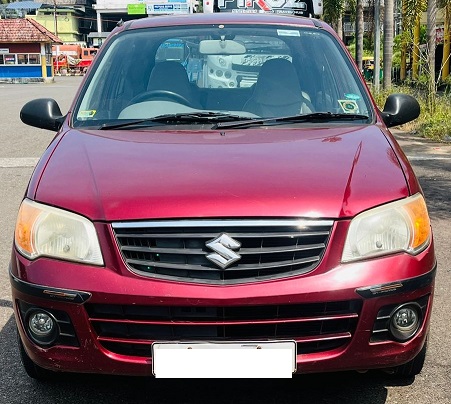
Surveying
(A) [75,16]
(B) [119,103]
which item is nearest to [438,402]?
(B) [119,103]

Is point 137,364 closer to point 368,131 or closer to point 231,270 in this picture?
point 231,270

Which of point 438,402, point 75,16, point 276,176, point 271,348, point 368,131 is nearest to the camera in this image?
point 271,348

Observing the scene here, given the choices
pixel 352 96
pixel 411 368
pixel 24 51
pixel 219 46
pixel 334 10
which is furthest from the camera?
pixel 24 51

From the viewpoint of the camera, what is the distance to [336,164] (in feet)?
10.6

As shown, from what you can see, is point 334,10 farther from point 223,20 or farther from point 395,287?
point 395,287

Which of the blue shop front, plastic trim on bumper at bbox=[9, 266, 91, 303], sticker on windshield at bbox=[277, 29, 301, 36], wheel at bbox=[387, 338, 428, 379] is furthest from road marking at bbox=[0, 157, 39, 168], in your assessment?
the blue shop front

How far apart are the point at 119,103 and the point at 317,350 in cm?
195

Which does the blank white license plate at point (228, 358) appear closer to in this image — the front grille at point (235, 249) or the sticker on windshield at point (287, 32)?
the front grille at point (235, 249)

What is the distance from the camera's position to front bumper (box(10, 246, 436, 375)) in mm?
2795

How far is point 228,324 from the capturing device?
2.82 meters

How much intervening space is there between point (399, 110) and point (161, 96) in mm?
1362

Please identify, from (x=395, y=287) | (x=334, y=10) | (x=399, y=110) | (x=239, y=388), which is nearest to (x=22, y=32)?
(x=334, y=10)

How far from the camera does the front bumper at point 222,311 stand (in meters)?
2.79

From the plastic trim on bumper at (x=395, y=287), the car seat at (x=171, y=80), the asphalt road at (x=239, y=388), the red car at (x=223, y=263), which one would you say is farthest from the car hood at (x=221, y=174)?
the asphalt road at (x=239, y=388)
